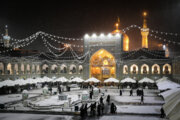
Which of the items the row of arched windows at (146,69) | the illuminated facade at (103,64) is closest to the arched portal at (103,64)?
the illuminated facade at (103,64)

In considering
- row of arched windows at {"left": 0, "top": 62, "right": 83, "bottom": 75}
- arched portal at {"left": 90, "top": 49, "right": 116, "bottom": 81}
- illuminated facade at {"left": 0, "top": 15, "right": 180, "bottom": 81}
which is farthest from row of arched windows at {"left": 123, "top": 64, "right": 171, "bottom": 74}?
row of arched windows at {"left": 0, "top": 62, "right": 83, "bottom": 75}

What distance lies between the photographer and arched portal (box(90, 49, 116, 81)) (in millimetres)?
41366

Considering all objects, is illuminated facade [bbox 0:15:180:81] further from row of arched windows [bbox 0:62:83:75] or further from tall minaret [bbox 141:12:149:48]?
tall minaret [bbox 141:12:149:48]

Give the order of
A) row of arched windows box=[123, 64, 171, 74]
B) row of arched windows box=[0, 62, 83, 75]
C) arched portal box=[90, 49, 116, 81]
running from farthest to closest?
arched portal box=[90, 49, 116, 81] → row of arched windows box=[123, 64, 171, 74] → row of arched windows box=[0, 62, 83, 75]

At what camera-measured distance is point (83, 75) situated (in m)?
41.3

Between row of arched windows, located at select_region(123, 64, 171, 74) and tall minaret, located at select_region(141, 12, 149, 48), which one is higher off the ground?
tall minaret, located at select_region(141, 12, 149, 48)

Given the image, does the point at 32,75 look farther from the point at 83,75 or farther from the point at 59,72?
the point at 83,75

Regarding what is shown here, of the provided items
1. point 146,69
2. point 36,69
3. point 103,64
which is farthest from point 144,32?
point 36,69

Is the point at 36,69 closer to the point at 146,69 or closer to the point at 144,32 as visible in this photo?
the point at 146,69

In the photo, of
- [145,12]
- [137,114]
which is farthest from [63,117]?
[145,12]

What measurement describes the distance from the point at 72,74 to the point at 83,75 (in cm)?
269

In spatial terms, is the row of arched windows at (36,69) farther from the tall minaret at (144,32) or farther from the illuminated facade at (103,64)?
the tall minaret at (144,32)

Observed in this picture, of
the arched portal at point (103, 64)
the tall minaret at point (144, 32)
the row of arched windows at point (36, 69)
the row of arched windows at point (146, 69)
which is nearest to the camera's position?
the row of arched windows at point (36, 69)

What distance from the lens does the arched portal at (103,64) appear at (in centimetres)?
4137
